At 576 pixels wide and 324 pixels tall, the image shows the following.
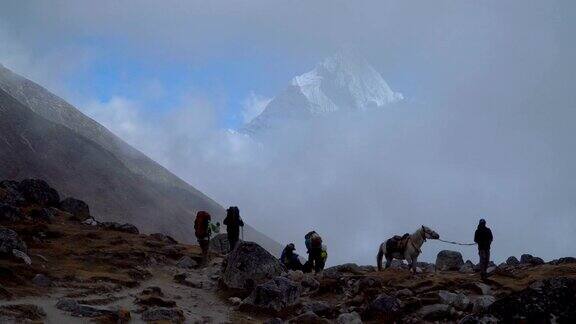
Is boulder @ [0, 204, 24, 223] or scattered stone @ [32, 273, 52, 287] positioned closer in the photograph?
scattered stone @ [32, 273, 52, 287]

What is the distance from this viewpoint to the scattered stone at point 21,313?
13560 millimetres

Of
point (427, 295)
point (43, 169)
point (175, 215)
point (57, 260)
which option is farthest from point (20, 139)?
point (427, 295)

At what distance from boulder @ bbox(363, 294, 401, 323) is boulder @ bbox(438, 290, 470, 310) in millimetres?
1503

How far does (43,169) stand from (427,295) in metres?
142

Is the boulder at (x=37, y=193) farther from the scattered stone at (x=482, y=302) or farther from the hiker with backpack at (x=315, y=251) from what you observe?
the scattered stone at (x=482, y=302)

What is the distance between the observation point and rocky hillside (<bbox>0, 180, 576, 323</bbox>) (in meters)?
15.8

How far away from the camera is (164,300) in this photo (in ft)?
59.1

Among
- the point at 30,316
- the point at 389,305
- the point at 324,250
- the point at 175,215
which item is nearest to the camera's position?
the point at 30,316

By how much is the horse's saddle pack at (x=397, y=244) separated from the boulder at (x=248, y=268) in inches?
232

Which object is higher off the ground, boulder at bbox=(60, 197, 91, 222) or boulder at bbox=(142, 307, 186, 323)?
boulder at bbox=(60, 197, 91, 222)

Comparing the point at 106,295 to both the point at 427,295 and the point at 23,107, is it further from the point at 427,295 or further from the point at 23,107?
the point at 23,107

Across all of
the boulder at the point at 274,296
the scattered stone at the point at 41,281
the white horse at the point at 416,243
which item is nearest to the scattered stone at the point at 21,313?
the scattered stone at the point at 41,281

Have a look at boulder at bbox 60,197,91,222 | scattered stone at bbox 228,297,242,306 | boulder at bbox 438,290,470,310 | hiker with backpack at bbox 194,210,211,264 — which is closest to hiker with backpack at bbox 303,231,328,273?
hiker with backpack at bbox 194,210,211,264

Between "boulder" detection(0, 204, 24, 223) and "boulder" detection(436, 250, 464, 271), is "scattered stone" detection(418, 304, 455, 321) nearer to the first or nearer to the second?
"boulder" detection(436, 250, 464, 271)
